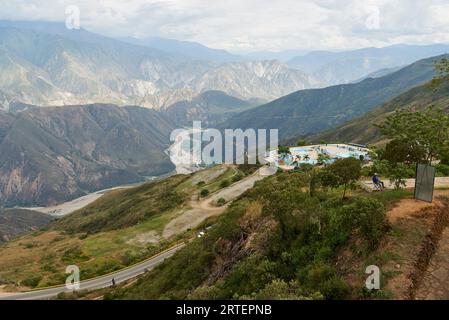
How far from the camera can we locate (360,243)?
20922mm

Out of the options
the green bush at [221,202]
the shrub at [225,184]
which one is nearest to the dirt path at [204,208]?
the green bush at [221,202]

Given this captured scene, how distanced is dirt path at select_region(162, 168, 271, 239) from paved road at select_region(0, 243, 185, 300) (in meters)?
18.1

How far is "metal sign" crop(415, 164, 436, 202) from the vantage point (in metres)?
23.4

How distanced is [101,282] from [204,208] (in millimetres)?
36696

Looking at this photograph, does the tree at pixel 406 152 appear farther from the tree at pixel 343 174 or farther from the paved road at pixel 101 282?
the paved road at pixel 101 282

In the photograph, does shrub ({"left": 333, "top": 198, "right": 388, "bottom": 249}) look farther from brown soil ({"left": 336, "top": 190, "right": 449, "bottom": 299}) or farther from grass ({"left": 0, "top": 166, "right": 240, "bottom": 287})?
grass ({"left": 0, "top": 166, "right": 240, "bottom": 287})

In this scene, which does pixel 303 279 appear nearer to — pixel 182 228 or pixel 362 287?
pixel 362 287

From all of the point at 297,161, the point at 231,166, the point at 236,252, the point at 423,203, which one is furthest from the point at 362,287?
the point at 231,166

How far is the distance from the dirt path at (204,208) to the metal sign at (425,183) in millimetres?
57030

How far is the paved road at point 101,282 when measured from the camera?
53.6 meters

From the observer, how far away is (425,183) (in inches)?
926

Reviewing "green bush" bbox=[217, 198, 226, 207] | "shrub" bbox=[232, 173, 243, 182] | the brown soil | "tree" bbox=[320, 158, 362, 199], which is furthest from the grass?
the brown soil

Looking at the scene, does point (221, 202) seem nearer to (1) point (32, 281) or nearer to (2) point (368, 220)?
(1) point (32, 281)
